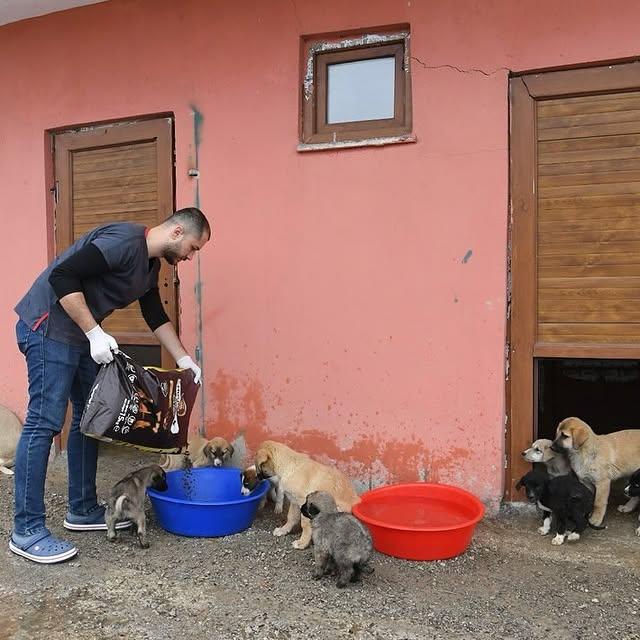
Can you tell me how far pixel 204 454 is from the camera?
4.89 meters

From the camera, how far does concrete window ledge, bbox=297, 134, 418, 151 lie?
449cm

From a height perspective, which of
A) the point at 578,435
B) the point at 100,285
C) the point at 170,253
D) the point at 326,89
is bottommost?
the point at 578,435

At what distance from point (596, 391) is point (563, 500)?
365cm

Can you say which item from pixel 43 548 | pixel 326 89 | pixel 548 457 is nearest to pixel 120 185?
pixel 326 89

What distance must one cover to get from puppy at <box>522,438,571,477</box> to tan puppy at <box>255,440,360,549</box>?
1191 mm

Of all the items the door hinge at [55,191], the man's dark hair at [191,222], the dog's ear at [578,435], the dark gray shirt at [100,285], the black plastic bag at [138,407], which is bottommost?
the dog's ear at [578,435]

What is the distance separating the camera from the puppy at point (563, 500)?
3959 mm

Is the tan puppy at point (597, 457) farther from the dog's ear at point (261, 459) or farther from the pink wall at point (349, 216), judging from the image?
the dog's ear at point (261, 459)

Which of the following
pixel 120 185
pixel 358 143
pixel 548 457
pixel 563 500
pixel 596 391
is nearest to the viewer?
pixel 563 500

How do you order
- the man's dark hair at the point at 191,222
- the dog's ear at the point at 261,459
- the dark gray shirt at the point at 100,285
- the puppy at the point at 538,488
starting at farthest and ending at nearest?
the dog's ear at the point at 261,459 → the puppy at the point at 538,488 → the man's dark hair at the point at 191,222 → the dark gray shirt at the point at 100,285

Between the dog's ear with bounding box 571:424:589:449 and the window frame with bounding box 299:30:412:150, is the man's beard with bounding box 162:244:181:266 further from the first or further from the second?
the dog's ear with bounding box 571:424:589:449

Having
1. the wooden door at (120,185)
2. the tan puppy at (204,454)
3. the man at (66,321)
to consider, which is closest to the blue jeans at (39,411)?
the man at (66,321)

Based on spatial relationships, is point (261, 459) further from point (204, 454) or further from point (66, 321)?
point (66, 321)

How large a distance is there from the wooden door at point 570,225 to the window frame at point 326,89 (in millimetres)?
770
